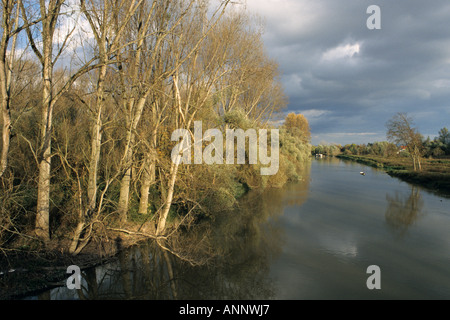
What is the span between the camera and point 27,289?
518 cm

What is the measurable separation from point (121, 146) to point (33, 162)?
9.65ft

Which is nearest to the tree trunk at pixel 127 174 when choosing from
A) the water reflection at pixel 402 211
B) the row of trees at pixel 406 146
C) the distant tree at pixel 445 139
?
the water reflection at pixel 402 211

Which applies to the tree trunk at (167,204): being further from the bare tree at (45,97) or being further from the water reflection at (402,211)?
the water reflection at (402,211)

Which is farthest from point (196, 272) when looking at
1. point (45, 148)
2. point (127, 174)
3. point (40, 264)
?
point (45, 148)

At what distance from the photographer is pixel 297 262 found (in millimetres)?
7211

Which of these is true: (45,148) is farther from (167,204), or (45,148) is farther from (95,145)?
(167,204)

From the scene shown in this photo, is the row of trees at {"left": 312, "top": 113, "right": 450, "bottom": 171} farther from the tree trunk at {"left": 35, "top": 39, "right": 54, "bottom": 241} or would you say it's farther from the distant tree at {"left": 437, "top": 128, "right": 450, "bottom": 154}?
the tree trunk at {"left": 35, "top": 39, "right": 54, "bottom": 241}

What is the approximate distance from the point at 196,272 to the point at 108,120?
18.6 feet

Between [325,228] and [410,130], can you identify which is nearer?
[325,228]

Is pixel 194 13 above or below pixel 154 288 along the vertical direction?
above

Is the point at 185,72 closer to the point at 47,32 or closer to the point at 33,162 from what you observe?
the point at 47,32

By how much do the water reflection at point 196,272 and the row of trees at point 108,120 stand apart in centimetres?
89
